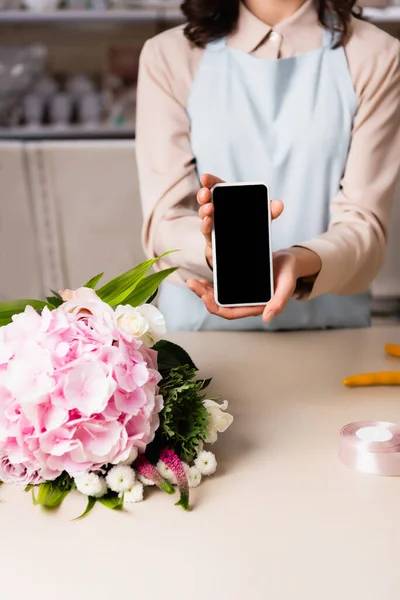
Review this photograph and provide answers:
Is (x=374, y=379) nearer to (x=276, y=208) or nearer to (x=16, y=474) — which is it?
(x=276, y=208)

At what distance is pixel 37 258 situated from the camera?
1.74 m

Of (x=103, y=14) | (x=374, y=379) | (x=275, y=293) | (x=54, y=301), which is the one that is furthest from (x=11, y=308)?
(x=103, y=14)

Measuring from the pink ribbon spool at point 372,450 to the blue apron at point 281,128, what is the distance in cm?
51

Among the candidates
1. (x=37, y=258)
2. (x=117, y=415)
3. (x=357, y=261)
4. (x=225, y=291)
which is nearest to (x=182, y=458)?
(x=117, y=415)

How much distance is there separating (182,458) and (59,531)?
4.8 inches

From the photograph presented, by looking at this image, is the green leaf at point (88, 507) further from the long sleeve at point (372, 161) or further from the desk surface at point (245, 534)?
the long sleeve at point (372, 161)

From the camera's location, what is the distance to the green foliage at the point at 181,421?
62 centimetres

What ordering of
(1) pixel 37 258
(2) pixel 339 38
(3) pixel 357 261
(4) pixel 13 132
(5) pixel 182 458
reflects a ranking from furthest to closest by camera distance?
(4) pixel 13 132 < (1) pixel 37 258 < (2) pixel 339 38 < (3) pixel 357 261 < (5) pixel 182 458

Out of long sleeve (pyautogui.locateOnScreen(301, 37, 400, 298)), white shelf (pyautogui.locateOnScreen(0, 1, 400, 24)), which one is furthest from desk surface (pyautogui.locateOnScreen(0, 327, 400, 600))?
white shelf (pyautogui.locateOnScreen(0, 1, 400, 24))

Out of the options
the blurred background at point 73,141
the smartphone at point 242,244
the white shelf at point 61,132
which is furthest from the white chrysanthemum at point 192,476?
the white shelf at point 61,132

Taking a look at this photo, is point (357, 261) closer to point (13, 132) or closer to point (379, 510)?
point (379, 510)

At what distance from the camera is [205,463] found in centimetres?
62

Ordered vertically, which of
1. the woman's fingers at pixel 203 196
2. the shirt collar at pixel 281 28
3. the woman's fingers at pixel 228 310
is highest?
the shirt collar at pixel 281 28

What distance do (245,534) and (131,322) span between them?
0.64 ft
